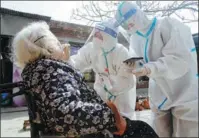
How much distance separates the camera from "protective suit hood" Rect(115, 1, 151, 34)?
167 centimetres

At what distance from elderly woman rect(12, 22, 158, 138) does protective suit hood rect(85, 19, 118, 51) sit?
2.06 feet


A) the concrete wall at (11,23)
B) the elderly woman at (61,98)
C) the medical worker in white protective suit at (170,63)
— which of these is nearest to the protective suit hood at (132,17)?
the medical worker in white protective suit at (170,63)

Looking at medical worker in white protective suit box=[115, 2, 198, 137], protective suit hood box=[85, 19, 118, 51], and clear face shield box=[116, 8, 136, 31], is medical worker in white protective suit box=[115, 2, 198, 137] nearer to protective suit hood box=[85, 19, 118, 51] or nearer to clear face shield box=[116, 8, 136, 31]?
clear face shield box=[116, 8, 136, 31]

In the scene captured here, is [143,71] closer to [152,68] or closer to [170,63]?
[152,68]

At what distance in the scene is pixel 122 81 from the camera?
191 cm

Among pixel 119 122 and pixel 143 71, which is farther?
pixel 143 71

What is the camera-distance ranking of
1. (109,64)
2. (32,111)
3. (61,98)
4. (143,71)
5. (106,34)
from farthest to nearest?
(109,64)
(106,34)
(143,71)
(32,111)
(61,98)

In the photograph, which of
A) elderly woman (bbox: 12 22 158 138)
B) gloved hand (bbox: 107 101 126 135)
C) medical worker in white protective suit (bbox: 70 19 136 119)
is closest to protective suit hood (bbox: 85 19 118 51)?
medical worker in white protective suit (bbox: 70 19 136 119)

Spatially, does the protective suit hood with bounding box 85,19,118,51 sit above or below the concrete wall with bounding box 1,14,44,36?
below

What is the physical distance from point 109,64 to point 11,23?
18.5 ft

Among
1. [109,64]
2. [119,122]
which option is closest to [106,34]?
[109,64]

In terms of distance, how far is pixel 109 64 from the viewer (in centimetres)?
204

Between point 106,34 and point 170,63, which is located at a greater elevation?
point 106,34

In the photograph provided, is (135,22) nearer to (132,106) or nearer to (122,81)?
(122,81)
